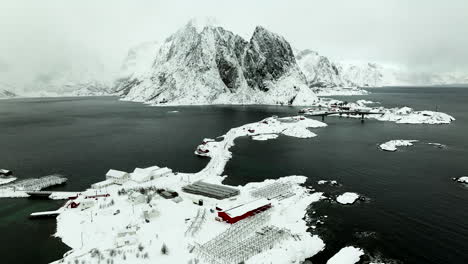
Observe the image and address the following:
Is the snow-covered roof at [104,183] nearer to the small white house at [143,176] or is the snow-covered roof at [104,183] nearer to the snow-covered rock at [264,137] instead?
the small white house at [143,176]

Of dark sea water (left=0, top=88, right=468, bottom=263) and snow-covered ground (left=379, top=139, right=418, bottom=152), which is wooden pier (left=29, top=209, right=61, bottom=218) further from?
snow-covered ground (left=379, top=139, right=418, bottom=152)

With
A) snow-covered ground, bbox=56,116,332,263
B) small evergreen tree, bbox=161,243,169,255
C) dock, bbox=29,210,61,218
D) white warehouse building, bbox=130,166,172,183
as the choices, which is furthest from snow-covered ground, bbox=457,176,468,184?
dock, bbox=29,210,61,218

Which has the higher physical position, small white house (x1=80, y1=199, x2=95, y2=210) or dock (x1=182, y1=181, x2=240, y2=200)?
dock (x1=182, y1=181, x2=240, y2=200)

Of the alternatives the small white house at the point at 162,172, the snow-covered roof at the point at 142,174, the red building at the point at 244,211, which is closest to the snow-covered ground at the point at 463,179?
the red building at the point at 244,211

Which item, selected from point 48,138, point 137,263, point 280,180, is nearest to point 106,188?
point 137,263

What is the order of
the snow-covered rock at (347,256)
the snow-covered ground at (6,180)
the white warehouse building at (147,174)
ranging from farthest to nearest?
the snow-covered ground at (6,180), the white warehouse building at (147,174), the snow-covered rock at (347,256)

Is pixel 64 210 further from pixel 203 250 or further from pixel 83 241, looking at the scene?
pixel 203 250

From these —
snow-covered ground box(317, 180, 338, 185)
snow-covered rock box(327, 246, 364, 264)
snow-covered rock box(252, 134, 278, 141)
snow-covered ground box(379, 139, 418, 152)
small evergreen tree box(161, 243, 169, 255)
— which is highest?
snow-covered rock box(252, 134, 278, 141)
